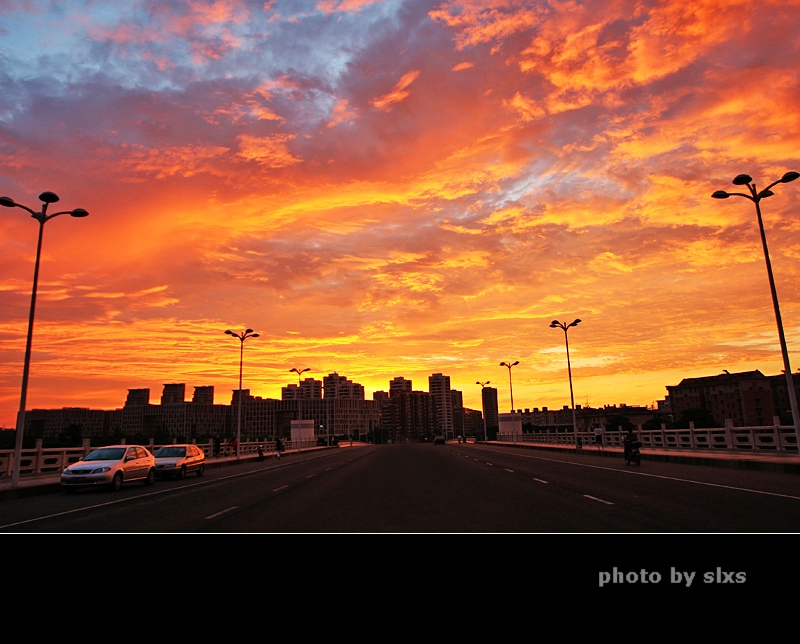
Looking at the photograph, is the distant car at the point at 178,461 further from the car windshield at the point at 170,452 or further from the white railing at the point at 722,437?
the white railing at the point at 722,437

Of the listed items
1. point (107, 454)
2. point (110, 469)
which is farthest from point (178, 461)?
point (110, 469)

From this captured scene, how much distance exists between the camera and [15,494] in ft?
71.4

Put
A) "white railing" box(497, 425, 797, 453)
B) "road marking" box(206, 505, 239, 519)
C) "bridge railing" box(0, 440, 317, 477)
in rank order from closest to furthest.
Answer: "road marking" box(206, 505, 239, 519) < "bridge railing" box(0, 440, 317, 477) < "white railing" box(497, 425, 797, 453)

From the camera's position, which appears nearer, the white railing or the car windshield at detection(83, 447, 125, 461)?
the car windshield at detection(83, 447, 125, 461)

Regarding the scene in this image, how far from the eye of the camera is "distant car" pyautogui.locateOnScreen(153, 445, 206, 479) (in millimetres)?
29422

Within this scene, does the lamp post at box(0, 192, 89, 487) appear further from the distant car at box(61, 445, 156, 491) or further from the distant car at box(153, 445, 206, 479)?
the distant car at box(153, 445, 206, 479)

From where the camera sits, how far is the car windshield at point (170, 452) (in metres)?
31.1
